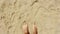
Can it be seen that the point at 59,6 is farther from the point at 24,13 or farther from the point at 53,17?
the point at 24,13

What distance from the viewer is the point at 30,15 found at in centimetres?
113

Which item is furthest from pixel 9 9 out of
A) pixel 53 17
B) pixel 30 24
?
pixel 53 17

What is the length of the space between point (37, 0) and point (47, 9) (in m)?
0.11

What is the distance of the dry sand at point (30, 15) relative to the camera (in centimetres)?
107

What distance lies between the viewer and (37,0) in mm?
1141

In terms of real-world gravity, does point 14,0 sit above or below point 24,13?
above

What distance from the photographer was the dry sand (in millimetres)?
1066

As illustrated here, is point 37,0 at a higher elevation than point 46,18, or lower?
higher

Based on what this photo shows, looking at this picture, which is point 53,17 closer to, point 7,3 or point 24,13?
point 24,13

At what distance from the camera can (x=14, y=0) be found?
121 centimetres

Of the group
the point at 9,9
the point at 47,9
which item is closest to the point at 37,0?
the point at 47,9

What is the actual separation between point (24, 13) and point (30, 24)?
10 centimetres

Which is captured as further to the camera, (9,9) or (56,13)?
(9,9)

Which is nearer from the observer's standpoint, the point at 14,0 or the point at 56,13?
the point at 56,13
